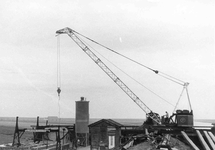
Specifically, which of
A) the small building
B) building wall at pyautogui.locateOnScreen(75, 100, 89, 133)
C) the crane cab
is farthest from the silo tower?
the crane cab

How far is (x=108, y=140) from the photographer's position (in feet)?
106

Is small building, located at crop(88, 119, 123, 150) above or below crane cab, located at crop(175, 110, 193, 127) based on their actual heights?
below

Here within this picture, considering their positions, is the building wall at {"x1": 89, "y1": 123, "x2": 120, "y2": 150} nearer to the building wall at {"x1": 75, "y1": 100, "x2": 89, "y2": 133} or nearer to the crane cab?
the building wall at {"x1": 75, "y1": 100, "x2": 89, "y2": 133}

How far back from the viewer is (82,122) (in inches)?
1610

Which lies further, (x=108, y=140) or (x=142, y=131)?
(x=108, y=140)

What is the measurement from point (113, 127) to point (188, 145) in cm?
1333

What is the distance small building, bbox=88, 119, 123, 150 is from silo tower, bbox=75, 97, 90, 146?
194 inches

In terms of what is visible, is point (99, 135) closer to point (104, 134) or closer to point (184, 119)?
point (104, 134)

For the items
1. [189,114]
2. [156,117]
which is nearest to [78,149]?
[189,114]

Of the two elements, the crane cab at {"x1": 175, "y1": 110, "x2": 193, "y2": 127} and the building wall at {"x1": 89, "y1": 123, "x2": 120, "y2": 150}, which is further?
the building wall at {"x1": 89, "y1": 123, "x2": 120, "y2": 150}

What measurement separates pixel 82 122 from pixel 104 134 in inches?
259

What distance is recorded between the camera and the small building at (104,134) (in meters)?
32.3

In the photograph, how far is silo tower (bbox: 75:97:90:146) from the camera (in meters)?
40.6

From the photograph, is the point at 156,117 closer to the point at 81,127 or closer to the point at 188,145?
the point at 81,127
